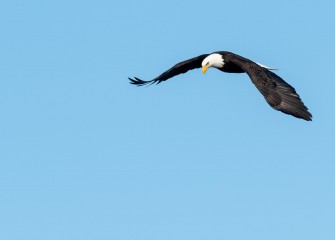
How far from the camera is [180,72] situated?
34.2 metres

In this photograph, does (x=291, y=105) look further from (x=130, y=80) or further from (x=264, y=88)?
(x=130, y=80)

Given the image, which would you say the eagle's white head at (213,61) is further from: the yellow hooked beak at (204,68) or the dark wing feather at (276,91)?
the dark wing feather at (276,91)

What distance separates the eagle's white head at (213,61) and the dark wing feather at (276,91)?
1.20 meters

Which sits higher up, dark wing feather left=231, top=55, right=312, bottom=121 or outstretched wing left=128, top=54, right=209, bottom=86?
outstretched wing left=128, top=54, right=209, bottom=86

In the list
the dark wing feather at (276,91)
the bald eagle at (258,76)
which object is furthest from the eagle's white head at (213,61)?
the dark wing feather at (276,91)

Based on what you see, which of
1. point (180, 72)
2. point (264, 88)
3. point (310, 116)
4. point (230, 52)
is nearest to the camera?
point (310, 116)

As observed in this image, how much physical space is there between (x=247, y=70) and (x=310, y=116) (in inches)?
140

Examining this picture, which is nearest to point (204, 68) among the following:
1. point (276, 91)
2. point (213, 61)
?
point (213, 61)

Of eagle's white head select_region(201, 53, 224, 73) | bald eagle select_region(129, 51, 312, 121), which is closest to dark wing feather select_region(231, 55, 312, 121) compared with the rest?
bald eagle select_region(129, 51, 312, 121)

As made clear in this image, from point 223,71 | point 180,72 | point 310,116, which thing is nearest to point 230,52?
point 223,71

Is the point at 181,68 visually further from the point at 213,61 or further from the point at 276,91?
the point at 276,91

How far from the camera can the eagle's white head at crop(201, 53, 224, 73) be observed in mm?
31453

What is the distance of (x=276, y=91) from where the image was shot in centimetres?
2842

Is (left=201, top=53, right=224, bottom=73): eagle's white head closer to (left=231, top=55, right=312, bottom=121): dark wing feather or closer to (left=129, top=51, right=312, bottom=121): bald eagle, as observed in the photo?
(left=129, top=51, right=312, bottom=121): bald eagle
